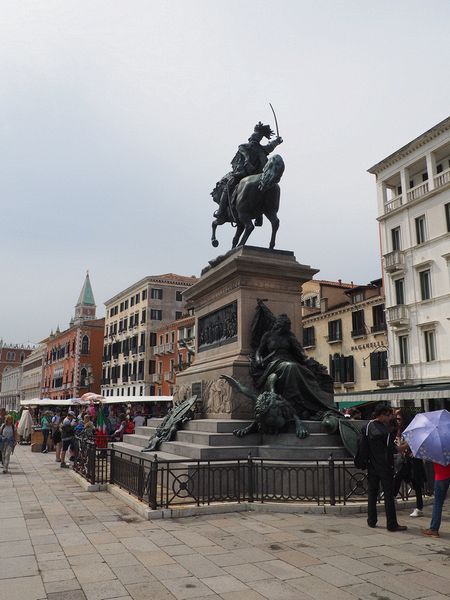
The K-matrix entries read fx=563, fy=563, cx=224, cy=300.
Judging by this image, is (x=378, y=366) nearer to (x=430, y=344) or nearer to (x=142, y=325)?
(x=430, y=344)

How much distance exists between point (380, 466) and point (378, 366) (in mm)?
30313

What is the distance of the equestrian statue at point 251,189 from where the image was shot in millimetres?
13898

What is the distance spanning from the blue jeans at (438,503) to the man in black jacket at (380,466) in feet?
1.58

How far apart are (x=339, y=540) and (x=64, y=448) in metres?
12.6

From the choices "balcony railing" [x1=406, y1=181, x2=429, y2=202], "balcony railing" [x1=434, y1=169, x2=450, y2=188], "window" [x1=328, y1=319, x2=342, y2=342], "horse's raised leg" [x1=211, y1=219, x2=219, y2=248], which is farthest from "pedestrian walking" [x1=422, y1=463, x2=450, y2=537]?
"window" [x1=328, y1=319, x2=342, y2=342]

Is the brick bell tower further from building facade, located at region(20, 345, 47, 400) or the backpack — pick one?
the backpack

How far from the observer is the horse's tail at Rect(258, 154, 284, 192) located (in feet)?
43.9

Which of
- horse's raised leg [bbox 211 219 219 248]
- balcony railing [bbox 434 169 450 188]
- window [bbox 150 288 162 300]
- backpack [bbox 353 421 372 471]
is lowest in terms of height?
backpack [bbox 353 421 372 471]

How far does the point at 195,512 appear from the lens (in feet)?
26.8

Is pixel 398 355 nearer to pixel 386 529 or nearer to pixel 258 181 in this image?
pixel 258 181

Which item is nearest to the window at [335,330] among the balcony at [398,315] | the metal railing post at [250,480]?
the balcony at [398,315]

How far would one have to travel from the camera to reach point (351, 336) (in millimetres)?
39375

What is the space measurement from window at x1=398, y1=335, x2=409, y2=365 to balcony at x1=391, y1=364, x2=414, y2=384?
0.68 meters

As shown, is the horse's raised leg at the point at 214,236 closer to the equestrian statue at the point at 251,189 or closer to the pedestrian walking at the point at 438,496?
the equestrian statue at the point at 251,189
